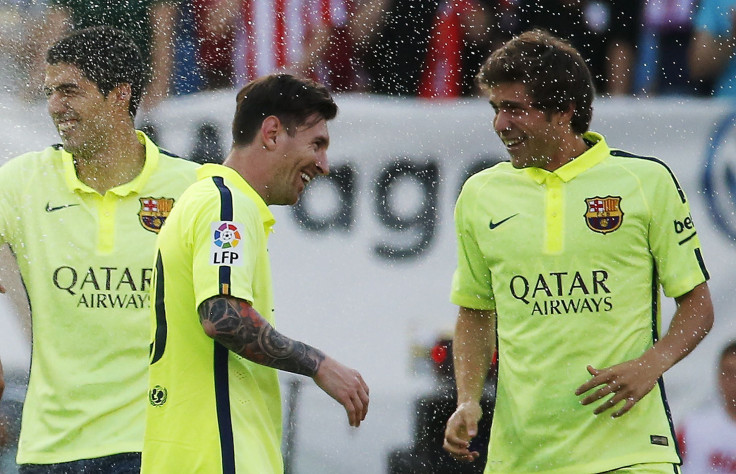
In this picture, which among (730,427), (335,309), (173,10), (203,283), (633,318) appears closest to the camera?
(203,283)

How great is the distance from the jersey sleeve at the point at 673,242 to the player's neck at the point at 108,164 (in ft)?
5.80

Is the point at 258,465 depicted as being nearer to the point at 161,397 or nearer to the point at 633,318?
the point at 161,397

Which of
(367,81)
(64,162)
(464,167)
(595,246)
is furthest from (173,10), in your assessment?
(595,246)

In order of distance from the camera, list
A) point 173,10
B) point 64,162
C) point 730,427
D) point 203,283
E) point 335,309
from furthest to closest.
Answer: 1. point 173,10
2. point 335,309
3. point 730,427
4. point 64,162
5. point 203,283

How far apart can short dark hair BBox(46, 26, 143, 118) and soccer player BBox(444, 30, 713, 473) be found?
4.46 feet

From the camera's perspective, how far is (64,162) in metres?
4.97

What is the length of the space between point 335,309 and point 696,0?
7.31ft

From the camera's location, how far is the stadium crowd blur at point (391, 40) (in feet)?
21.8

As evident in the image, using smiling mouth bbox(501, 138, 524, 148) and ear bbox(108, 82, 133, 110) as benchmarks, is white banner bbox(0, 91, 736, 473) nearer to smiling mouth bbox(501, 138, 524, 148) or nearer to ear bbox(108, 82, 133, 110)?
ear bbox(108, 82, 133, 110)

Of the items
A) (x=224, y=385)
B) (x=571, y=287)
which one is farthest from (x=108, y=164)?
(x=571, y=287)

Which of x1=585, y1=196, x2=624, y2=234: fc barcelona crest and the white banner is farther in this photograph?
the white banner

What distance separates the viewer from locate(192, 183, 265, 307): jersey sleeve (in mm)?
3584

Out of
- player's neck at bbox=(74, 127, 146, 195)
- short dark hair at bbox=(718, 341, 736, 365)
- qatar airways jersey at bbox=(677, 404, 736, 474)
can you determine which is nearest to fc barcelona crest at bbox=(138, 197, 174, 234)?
player's neck at bbox=(74, 127, 146, 195)

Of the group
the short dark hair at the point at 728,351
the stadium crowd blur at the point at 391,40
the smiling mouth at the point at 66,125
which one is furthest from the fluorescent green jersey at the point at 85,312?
the short dark hair at the point at 728,351
